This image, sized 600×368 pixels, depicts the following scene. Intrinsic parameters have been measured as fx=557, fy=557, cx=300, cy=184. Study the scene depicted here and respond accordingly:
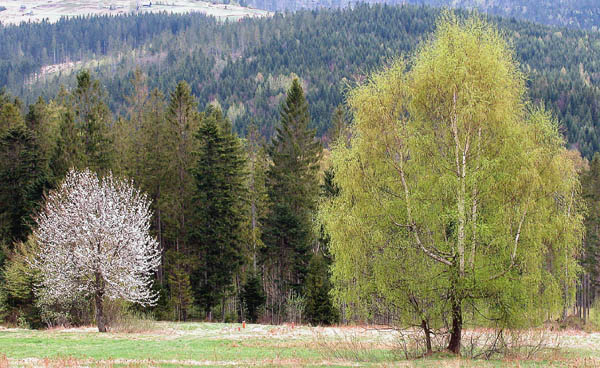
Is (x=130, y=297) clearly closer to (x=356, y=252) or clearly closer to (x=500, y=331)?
(x=356, y=252)

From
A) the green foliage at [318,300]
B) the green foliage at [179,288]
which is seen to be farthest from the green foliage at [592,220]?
the green foliage at [179,288]

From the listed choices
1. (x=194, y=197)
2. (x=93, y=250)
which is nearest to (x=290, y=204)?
(x=194, y=197)

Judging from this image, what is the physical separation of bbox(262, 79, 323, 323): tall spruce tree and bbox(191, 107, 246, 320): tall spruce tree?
17.0 ft

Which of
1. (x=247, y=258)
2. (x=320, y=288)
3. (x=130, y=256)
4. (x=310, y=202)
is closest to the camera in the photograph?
(x=130, y=256)

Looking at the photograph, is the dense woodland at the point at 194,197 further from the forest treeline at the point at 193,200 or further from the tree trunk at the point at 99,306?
the tree trunk at the point at 99,306

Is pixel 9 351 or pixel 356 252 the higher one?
pixel 356 252

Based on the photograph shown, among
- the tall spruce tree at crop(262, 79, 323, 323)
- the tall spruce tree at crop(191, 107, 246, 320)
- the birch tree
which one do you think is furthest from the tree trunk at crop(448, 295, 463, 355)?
the tall spruce tree at crop(191, 107, 246, 320)

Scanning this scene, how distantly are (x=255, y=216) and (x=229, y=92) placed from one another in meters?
121

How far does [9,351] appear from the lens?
2175cm

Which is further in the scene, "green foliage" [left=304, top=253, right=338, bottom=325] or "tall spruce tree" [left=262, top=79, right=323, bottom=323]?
"tall spruce tree" [left=262, top=79, right=323, bottom=323]

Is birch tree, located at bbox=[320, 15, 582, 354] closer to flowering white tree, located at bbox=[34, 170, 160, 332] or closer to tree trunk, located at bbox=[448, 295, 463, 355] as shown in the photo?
tree trunk, located at bbox=[448, 295, 463, 355]

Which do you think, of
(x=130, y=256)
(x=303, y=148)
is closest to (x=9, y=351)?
(x=130, y=256)

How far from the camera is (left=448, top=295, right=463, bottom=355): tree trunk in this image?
1847cm

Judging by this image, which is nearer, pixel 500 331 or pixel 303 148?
pixel 500 331
